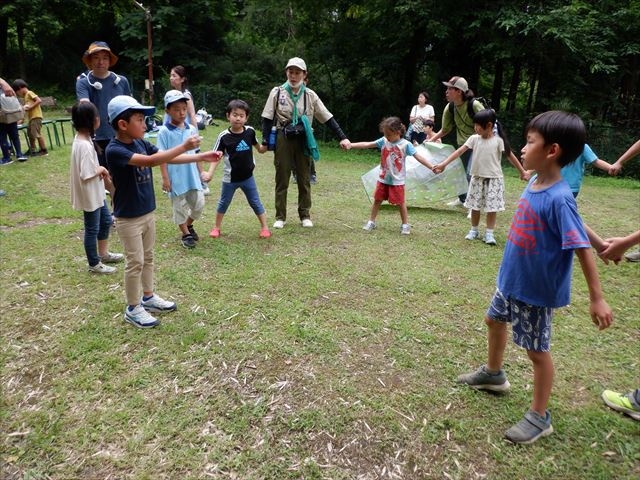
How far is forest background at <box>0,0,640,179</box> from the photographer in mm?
14242

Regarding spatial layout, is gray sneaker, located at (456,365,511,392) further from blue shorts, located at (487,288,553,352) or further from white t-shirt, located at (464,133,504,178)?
white t-shirt, located at (464,133,504,178)

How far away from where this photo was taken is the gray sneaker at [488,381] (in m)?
2.96

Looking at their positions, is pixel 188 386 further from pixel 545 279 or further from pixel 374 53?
pixel 374 53

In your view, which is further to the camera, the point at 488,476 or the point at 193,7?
the point at 193,7

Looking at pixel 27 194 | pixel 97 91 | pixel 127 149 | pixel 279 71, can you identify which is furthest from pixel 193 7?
pixel 127 149

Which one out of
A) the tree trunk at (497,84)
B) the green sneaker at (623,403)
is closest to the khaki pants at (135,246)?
the green sneaker at (623,403)

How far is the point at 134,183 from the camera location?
3.46 meters

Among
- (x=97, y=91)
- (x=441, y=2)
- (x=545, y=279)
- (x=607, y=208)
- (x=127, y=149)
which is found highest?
(x=441, y=2)

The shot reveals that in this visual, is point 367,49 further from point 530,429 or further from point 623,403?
point 530,429

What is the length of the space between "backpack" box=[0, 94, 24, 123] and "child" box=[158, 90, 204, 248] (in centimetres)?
615

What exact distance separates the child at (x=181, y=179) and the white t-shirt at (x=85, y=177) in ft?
2.51

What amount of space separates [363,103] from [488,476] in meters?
19.0

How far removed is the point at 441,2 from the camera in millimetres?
15234

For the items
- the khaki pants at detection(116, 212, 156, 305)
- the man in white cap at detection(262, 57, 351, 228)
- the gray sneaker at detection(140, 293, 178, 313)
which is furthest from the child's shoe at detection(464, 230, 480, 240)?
the khaki pants at detection(116, 212, 156, 305)
